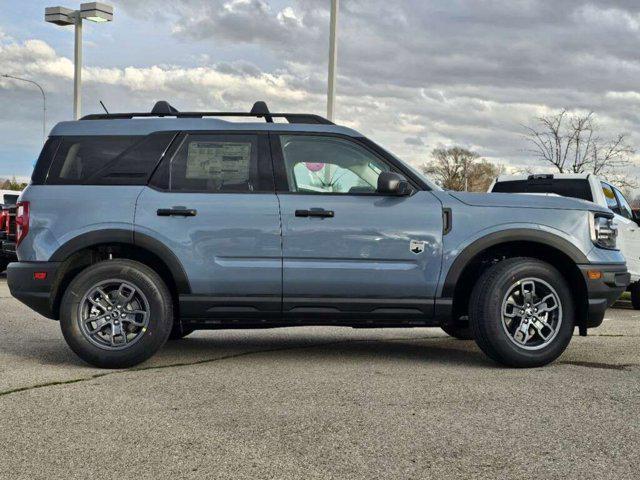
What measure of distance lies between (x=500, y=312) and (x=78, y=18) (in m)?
15.5

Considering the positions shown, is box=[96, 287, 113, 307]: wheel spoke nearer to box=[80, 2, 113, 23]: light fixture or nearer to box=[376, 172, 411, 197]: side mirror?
box=[376, 172, 411, 197]: side mirror

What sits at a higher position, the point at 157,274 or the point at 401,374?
the point at 157,274

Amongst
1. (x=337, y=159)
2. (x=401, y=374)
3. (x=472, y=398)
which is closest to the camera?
(x=472, y=398)

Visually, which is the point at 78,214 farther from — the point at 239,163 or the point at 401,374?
the point at 401,374

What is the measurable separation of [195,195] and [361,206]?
1.25 meters

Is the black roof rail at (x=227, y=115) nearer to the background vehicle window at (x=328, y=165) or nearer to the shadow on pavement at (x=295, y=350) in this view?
the background vehicle window at (x=328, y=165)

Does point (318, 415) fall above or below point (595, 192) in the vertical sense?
below

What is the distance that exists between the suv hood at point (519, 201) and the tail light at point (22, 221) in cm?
322

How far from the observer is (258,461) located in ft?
12.2

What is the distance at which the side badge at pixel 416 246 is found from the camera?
598 cm

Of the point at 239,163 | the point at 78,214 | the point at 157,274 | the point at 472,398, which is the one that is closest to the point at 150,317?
the point at 157,274

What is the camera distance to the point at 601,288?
20.1 ft

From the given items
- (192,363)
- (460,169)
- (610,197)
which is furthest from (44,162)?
(460,169)

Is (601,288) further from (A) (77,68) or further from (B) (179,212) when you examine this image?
(A) (77,68)
